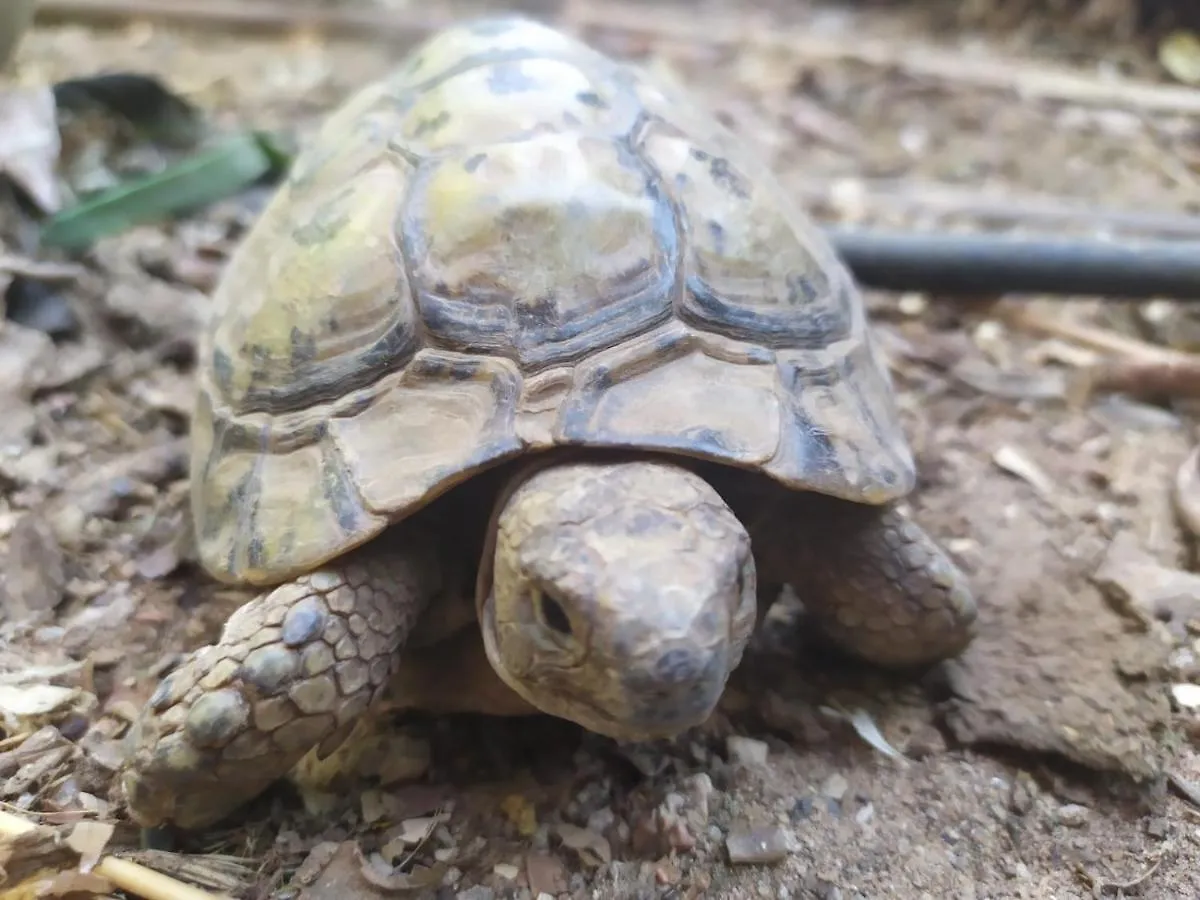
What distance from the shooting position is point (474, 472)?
6.42 ft

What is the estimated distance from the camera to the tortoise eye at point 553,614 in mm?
1735

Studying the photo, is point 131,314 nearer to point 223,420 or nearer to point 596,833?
point 223,420

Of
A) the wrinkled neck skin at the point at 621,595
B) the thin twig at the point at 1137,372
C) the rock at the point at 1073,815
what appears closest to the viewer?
the wrinkled neck skin at the point at 621,595

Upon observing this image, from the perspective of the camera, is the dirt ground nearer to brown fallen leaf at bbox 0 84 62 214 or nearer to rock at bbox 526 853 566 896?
rock at bbox 526 853 566 896

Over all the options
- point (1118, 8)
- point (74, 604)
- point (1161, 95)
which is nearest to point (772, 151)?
point (1161, 95)

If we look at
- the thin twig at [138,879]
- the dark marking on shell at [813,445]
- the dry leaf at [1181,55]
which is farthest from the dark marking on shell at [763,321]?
the dry leaf at [1181,55]

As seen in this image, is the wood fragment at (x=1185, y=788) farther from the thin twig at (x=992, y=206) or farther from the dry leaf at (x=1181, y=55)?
the dry leaf at (x=1181, y=55)

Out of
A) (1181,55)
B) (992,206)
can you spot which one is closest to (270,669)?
(992,206)

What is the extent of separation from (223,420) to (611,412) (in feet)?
3.07

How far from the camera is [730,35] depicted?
21.9ft

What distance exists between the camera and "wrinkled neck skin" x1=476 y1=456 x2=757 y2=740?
1639 mm

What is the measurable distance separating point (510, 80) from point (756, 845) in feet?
5.70

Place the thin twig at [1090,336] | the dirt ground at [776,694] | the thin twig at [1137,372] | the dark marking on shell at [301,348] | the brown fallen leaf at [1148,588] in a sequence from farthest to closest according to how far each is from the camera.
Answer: the thin twig at [1090,336] → the thin twig at [1137,372] → the brown fallen leaf at [1148,588] → the dark marking on shell at [301,348] → the dirt ground at [776,694]

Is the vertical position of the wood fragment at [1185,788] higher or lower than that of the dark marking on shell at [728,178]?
lower
